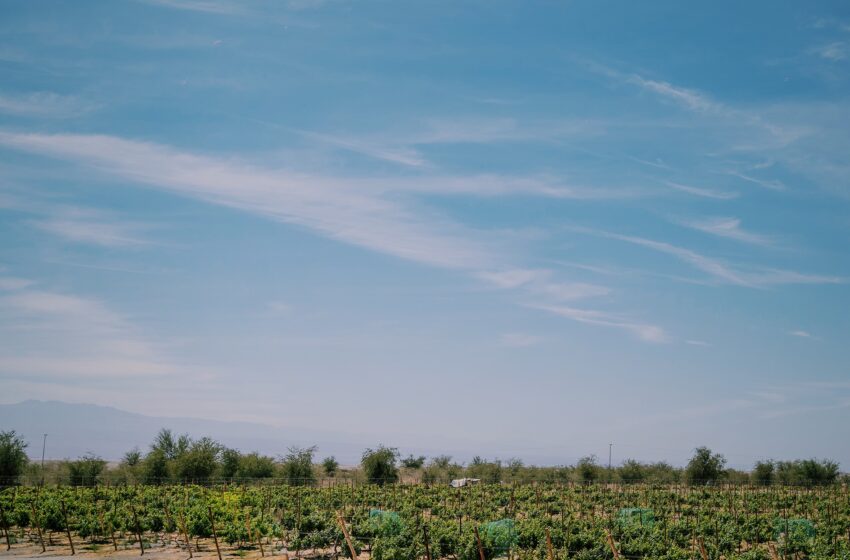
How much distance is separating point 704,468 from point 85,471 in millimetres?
65309

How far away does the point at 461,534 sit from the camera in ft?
83.9

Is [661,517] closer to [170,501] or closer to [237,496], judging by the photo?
[237,496]

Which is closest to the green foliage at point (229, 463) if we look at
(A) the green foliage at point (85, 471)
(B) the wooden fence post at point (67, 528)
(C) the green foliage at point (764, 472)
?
(A) the green foliage at point (85, 471)

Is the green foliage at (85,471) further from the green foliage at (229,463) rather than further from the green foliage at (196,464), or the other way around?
the green foliage at (229,463)

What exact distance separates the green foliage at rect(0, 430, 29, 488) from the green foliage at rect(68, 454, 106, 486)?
13.1ft

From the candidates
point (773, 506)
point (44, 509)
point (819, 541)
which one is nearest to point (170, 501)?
point (44, 509)

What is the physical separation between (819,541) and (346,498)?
26.6m

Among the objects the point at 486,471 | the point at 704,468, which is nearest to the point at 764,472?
the point at 704,468

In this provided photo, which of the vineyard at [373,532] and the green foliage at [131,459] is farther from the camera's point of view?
the green foliage at [131,459]

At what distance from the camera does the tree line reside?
6353 cm

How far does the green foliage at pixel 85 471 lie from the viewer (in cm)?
6300

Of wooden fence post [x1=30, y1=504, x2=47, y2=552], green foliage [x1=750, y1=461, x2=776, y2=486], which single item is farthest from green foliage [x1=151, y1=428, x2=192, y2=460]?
green foliage [x1=750, y1=461, x2=776, y2=486]

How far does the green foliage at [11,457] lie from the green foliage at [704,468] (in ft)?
225

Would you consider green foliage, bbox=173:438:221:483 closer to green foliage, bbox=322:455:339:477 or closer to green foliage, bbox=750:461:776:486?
green foliage, bbox=322:455:339:477
